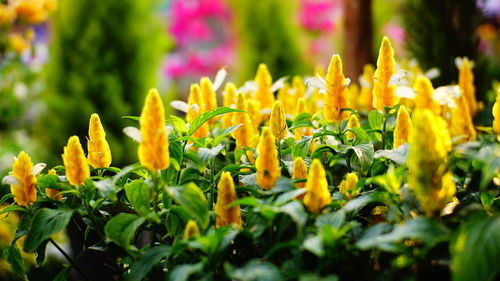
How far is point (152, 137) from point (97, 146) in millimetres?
311

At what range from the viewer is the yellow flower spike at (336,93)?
49.4 inches

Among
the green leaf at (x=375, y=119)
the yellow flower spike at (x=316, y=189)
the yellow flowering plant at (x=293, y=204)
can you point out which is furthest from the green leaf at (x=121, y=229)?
the green leaf at (x=375, y=119)

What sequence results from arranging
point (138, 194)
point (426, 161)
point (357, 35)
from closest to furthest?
point (426, 161) < point (138, 194) < point (357, 35)

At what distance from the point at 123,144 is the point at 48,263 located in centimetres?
Answer: 175

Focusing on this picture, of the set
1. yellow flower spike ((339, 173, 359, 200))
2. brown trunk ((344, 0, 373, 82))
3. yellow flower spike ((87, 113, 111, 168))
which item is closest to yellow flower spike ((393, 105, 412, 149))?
yellow flower spike ((339, 173, 359, 200))

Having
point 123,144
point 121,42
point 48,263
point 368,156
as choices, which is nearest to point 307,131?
point 368,156

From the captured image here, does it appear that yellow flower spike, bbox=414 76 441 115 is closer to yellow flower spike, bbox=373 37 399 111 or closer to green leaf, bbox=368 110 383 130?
yellow flower spike, bbox=373 37 399 111

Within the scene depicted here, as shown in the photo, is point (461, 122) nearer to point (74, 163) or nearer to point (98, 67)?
point (74, 163)

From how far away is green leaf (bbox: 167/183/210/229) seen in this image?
3.34 feet

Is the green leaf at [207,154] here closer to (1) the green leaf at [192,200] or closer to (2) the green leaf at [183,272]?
(1) the green leaf at [192,200]

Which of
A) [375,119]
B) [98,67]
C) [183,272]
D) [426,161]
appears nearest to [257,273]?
[183,272]

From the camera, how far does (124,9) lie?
4.54 metres

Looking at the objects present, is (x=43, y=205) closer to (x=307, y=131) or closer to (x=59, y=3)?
(x=307, y=131)

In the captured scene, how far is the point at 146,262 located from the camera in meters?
1.06
